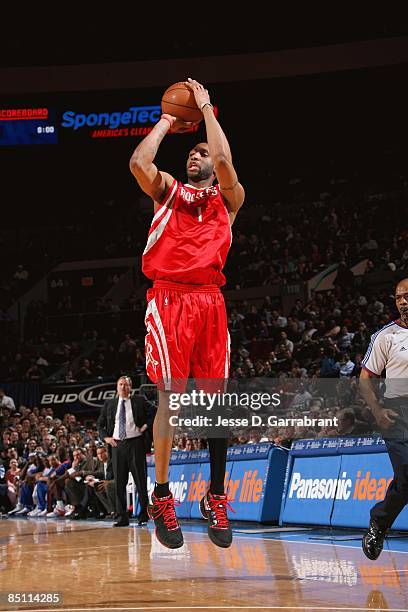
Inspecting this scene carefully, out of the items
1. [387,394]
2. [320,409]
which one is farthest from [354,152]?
[387,394]

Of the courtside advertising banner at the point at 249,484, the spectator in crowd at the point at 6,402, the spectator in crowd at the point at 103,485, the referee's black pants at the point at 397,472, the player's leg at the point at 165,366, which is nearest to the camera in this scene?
the player's leg at the point at 165,366

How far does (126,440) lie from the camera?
1198 centimetres

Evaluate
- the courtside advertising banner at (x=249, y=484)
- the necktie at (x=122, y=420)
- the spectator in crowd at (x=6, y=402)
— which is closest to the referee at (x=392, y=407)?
the courtside advertising banner at (x=249, y=484)

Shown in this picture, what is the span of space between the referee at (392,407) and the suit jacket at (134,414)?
5.50 meters

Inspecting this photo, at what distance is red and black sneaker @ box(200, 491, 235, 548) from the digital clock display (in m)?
24.7

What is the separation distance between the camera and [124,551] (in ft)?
28.3

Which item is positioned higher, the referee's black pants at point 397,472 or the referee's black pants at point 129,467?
the referee's black pants at point 397,472

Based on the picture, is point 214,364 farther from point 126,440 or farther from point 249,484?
point 126,440

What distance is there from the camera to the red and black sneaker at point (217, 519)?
205 inches

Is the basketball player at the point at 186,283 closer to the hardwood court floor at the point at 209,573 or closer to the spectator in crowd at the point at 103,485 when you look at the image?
the hardwood court floor at the point at 209,573

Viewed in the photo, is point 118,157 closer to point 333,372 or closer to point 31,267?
point 31,267

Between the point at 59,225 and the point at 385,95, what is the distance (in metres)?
11.8

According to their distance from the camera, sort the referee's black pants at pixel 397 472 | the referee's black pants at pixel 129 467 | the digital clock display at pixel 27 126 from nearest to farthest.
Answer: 1. the referee's black pants at pixel 397 472
2. the referee's black pants at pixel 129 467
3. the digital clock display at pixel 27 126

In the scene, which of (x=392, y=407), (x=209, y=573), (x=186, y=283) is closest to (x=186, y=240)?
(x=186, y=283)
